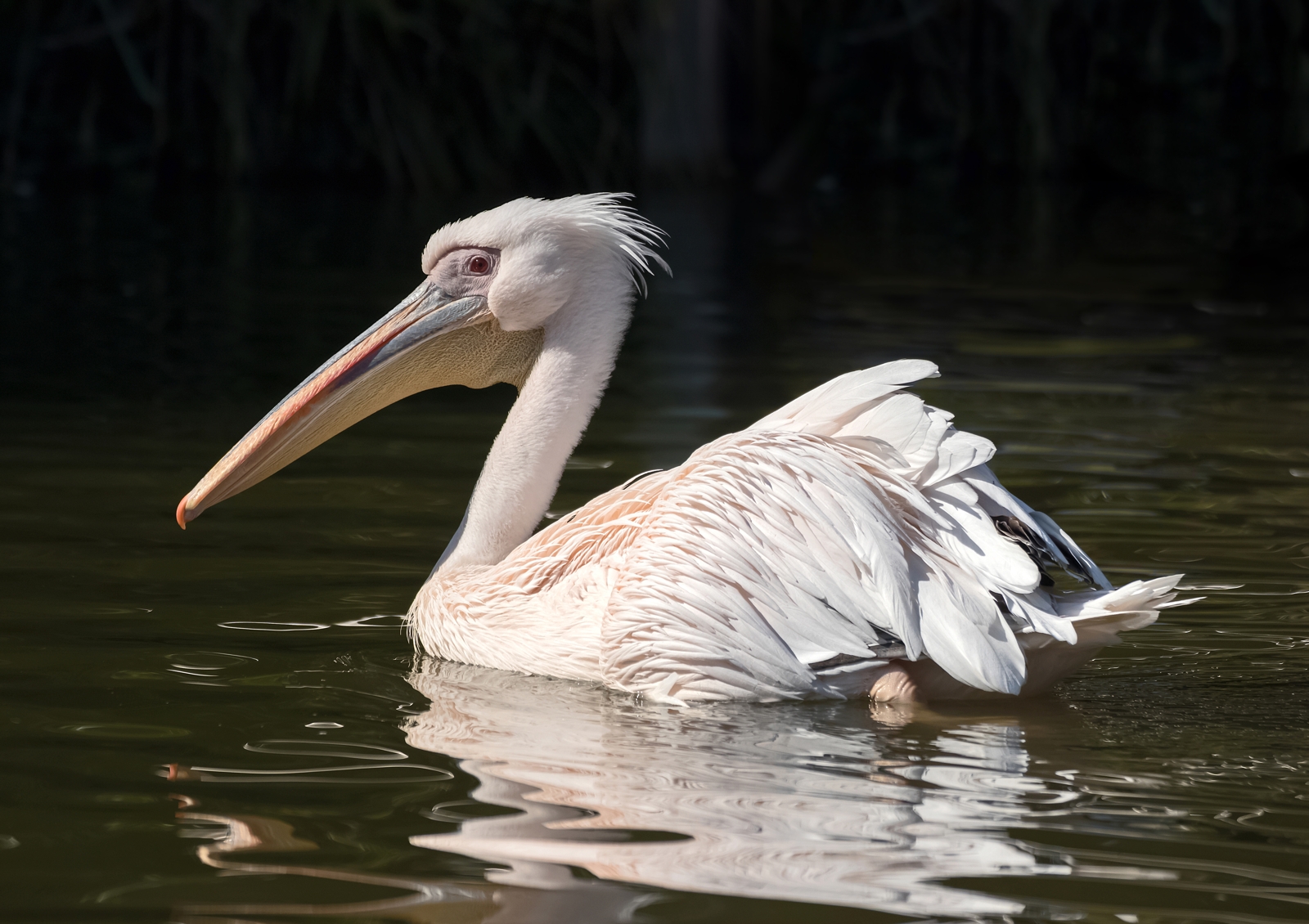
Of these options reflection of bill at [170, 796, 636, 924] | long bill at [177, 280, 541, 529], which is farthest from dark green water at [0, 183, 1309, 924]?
long bill at [177, 280, 541, 529]

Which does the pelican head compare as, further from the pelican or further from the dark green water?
the dark green water

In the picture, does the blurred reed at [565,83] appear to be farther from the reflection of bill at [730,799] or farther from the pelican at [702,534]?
the reflection of bill at [730,799]

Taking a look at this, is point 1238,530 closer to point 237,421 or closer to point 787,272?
point 237,421

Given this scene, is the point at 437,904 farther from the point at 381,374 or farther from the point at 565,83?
the point at 565,83

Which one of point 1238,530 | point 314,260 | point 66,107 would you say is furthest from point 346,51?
point 1238,530

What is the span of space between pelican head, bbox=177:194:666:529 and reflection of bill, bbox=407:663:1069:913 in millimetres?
814

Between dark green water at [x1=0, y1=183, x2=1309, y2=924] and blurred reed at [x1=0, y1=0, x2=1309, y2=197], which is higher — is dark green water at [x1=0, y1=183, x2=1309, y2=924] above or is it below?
below

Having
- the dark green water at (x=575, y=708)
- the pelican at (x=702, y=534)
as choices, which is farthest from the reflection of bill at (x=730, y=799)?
the pelican at (x=702, y=534)

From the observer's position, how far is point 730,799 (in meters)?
3.25

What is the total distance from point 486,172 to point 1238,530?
38.2 feet

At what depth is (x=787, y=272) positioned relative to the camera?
12336 mm

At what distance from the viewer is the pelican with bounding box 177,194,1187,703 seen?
3779 millimetres

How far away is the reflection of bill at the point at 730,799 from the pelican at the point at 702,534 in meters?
0.13

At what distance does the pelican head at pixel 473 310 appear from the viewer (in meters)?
4.55
